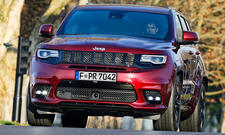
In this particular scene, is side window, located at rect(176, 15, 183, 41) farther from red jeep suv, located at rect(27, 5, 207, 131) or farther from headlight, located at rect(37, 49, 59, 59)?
headlight, located at rect(37, 49, 59, 59)

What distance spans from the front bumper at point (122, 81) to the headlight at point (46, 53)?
0.12m

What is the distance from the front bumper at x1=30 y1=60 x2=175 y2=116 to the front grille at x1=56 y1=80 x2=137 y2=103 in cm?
5

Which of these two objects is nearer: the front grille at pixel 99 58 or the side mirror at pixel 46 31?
the front grille at pixel 99 58

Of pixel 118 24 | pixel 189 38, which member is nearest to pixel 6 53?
pixel 118 24

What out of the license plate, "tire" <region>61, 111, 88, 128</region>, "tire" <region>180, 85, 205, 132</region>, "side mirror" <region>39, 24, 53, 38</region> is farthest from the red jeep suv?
"tire" <region>61, 111, 88, 128</region>

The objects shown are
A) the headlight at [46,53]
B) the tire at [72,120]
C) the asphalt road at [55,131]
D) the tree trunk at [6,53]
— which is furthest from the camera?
the tree trunk at [6,53]

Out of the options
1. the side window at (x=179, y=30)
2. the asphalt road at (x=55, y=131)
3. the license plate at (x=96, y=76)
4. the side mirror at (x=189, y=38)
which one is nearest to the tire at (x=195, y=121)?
the side window at (x=179, y=30)

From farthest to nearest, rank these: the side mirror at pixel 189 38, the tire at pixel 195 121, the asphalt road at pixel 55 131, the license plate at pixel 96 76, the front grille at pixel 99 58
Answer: the tire at pixel 195 121, the side mirror at pixel 189 38, the front grille at pixel 99 58, the license plate at pixel 96 76, the asphalt road at pixel 55 131

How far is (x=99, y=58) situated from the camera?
9320 millimetres

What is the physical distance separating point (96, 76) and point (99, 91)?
0.19m

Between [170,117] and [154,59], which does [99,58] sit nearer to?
[154,59]

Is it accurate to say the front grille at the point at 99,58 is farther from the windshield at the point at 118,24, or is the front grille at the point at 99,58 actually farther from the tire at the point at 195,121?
the tire at the point at 195,121

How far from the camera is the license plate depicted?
9.14 m

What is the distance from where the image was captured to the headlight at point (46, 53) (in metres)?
9.46
